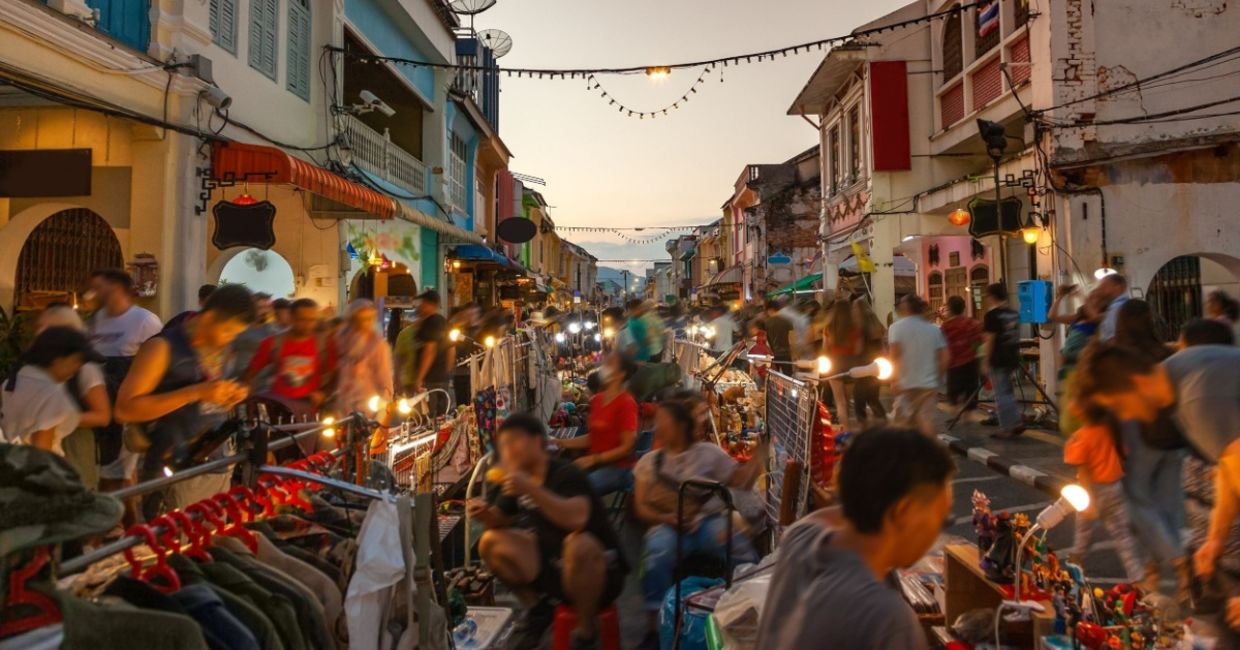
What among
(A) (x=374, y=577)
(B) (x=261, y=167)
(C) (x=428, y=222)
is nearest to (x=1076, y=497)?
(A) (x=374, y=577)

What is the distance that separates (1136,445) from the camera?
4.41 metres

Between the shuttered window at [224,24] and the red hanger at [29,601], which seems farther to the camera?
the shuttered window at [224,24]

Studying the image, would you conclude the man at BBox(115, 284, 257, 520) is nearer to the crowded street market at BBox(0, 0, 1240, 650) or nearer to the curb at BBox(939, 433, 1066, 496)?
the crowded street market at BBox(0, 0, 1240, 650)

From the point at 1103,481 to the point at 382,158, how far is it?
13519mm

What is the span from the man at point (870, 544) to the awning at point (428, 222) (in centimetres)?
1066

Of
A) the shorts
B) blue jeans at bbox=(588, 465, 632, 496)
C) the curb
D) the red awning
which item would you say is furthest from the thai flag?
the shorts

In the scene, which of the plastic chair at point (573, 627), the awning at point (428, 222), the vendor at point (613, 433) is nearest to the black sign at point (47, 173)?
the awning at point (428, 222)

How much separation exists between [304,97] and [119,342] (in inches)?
285

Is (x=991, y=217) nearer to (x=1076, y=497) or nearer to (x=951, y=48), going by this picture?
(x=951, y=48)

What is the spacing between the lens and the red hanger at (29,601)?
168 centimetres

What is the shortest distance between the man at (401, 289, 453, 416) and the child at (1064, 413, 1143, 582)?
5720mm

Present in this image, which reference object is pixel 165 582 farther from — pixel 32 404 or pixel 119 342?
pixel 119 342

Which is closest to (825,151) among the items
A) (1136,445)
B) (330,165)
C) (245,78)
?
(330,165)

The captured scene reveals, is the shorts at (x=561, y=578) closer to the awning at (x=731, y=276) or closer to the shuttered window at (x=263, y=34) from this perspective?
the shuttered window at (x=263, y=34)
